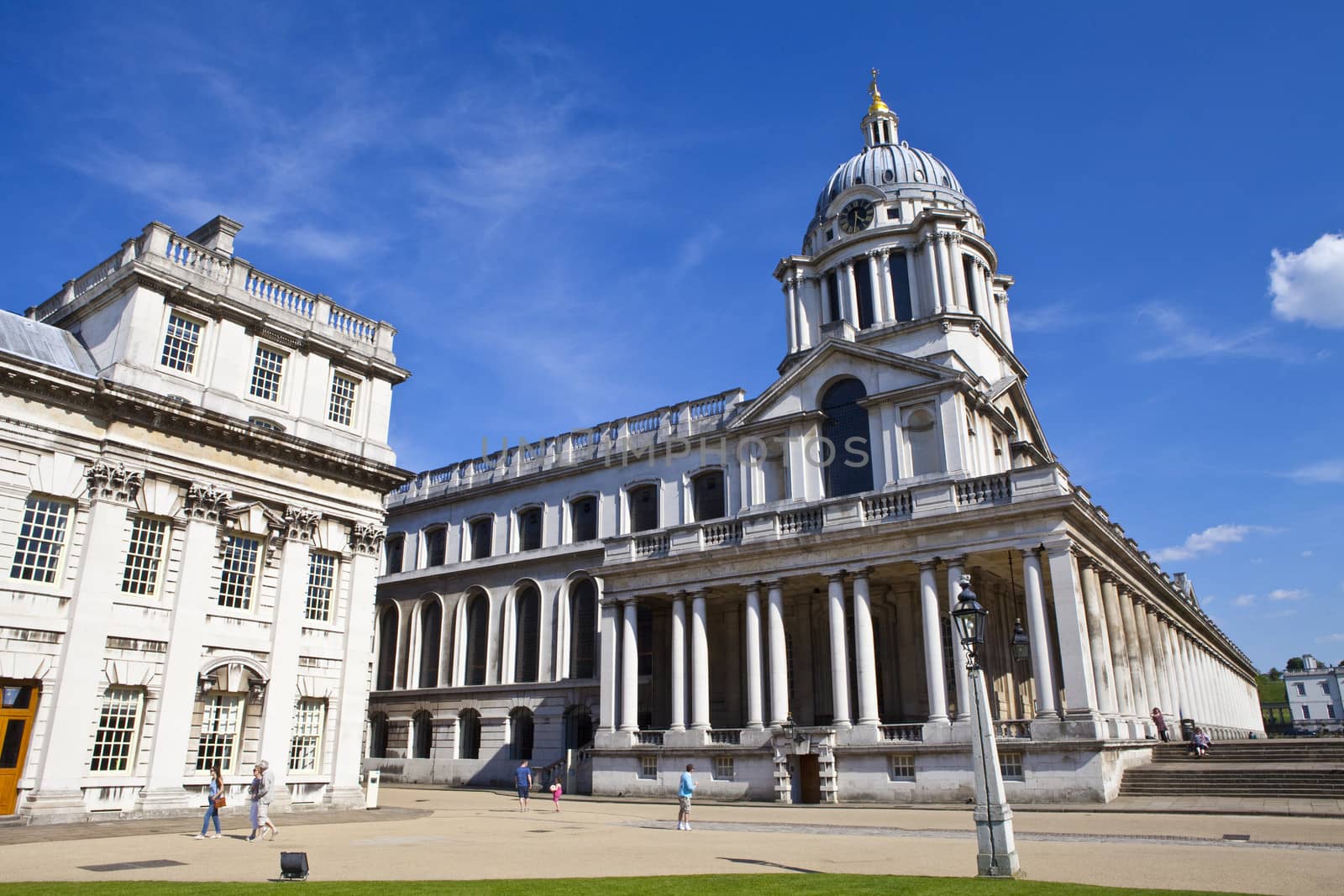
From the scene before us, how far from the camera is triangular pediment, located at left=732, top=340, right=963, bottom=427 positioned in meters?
37.4

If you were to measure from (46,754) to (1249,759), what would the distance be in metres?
32.0

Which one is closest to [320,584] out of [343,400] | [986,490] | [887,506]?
[343,400]

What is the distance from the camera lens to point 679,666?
35.5 metres

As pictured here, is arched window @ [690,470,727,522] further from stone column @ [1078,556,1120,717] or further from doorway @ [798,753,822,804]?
stone column @ [1078,556,1120,717]

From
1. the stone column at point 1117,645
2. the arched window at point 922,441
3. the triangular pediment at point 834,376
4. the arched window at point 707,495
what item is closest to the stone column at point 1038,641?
the stone column at point 1117,645

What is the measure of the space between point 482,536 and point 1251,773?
37.2m

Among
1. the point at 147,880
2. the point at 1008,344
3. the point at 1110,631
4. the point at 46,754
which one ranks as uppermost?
the point at 1008,344

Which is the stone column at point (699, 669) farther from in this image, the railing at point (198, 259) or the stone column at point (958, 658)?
the railing at point (198, 259)

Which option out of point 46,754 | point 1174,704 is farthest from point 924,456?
point 46,754

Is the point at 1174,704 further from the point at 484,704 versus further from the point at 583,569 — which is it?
the point at 484,704

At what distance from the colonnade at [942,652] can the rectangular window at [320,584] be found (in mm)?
11168

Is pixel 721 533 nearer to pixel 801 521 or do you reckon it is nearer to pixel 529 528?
pixel 801 521

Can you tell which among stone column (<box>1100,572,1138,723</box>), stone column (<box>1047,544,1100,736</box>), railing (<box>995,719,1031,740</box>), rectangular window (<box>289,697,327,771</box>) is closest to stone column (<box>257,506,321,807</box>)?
rectangular window (<box>289,697,327,771</box>)

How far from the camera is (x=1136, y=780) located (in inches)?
1085
